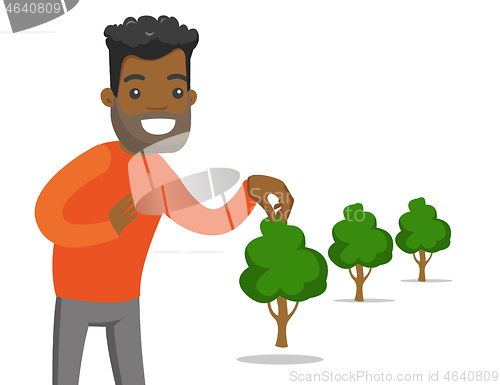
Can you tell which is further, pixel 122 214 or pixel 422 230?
pixel 422 230

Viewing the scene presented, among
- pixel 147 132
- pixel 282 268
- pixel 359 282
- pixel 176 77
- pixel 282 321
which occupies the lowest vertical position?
pixel 282 321

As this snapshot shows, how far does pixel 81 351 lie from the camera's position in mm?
6008

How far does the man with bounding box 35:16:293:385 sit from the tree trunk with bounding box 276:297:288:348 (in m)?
1.88

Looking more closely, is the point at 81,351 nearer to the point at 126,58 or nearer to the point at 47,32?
the point at 126,58

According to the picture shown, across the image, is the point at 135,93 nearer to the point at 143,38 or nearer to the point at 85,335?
the point at 143,38

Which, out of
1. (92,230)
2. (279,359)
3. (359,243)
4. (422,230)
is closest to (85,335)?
(92,230)

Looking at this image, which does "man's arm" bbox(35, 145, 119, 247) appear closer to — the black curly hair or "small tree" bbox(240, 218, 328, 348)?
the black curly hair

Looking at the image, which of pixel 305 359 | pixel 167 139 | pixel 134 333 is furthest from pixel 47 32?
pixel 305 359

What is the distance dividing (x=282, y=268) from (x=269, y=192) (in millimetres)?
1302

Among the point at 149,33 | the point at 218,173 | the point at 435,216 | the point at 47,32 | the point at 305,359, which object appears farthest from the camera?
the point at 435,216

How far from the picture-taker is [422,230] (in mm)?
11750

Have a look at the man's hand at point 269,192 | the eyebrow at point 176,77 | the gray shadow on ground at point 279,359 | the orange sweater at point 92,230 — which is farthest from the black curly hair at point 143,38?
the gray shadow on ground at point 279,359

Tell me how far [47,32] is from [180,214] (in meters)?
2.20

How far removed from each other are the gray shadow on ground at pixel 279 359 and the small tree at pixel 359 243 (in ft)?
10.5
